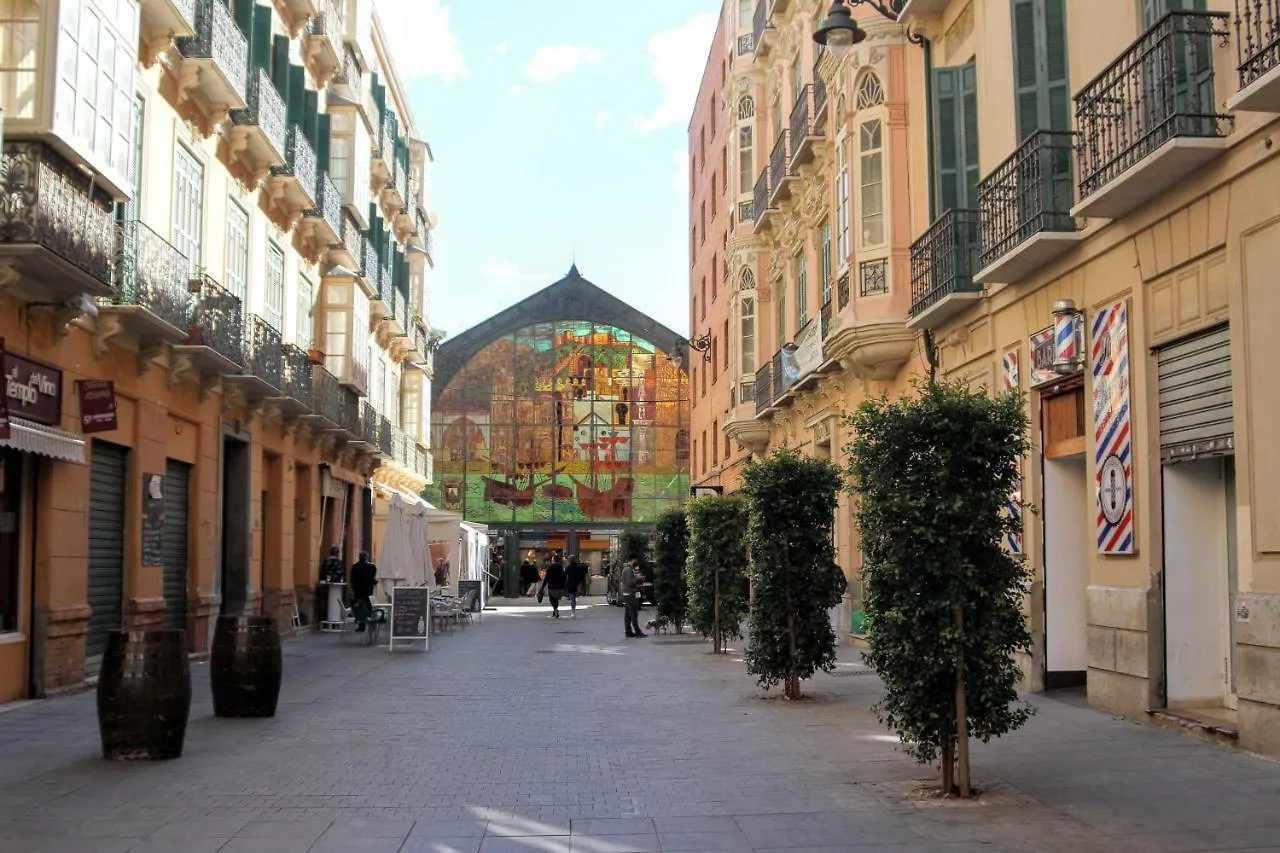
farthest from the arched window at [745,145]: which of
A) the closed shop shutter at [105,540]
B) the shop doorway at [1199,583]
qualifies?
the shop doorway at [1199,583]

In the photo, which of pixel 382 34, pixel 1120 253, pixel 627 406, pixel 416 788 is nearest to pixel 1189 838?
pixel 416 788

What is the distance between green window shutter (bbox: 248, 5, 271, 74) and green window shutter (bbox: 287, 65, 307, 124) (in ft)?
7.75

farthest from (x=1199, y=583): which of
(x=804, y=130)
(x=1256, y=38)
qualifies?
(x=804, y=130)

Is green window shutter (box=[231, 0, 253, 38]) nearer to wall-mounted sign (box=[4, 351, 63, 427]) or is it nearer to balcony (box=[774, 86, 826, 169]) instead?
wall-mounted sign (box=[4, 351, 63, 427])

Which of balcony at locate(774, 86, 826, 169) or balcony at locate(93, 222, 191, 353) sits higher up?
balcony at locate(774, 86, 826, 169)

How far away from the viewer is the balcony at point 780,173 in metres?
25.4

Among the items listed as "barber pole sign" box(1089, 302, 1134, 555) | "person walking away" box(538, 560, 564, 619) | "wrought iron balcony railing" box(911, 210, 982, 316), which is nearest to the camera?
"barber pole sign" box(1089, 302, 1134, 555)

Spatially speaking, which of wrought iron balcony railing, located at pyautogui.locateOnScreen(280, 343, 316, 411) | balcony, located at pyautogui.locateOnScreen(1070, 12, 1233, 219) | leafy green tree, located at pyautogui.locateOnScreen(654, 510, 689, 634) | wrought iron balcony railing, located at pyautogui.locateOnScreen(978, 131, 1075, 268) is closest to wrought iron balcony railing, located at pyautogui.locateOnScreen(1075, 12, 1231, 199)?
balcony, located at pyautogui.locateOnScreen(1070, 12, 1233, 219)

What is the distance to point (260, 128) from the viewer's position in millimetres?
21297

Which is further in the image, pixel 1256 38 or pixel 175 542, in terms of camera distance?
pixel 175 542

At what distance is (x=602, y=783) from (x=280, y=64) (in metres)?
19.2

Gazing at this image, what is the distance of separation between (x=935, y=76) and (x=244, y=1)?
11.8 metres

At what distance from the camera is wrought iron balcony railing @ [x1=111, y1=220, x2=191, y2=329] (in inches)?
618

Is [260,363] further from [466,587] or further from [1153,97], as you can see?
[1153,97]
